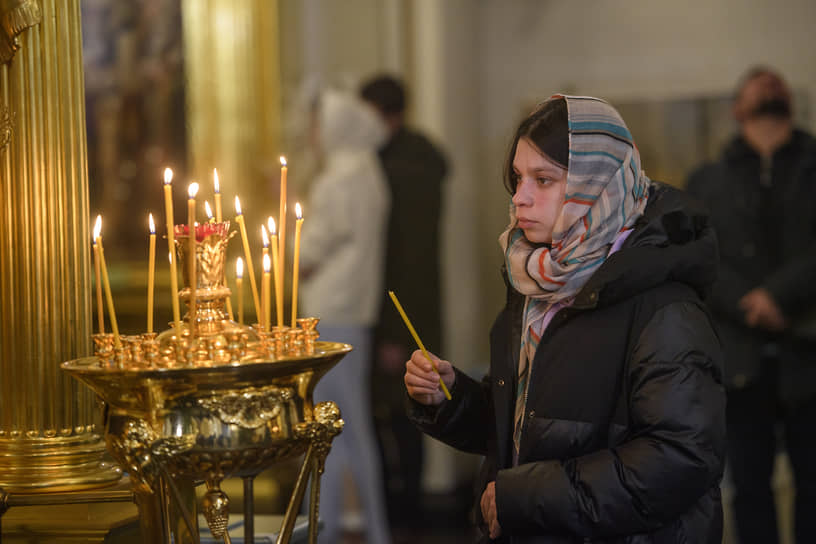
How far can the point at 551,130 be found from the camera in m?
1.84

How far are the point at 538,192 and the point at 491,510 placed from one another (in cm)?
55

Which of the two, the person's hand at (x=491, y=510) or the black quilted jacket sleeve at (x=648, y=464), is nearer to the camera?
the black quilted jacket sleeve at (x=648, y=464)

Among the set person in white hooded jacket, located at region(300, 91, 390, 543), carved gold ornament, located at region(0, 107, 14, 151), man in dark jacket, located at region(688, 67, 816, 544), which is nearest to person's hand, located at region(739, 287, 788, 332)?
man in dark jacket, located at region(688, 67, 816, 544)

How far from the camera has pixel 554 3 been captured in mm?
6137

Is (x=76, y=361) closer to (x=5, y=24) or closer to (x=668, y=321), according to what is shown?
(x=5, y=24)

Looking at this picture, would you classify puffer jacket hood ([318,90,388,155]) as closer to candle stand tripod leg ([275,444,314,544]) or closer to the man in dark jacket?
the man in dark jacket

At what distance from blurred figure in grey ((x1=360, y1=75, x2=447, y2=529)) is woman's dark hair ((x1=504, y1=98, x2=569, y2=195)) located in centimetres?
283

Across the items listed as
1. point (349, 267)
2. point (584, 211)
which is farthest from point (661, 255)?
point (349, 267)

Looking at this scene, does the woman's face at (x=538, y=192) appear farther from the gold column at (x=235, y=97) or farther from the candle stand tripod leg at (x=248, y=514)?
the gold column at (x=235, y=97)

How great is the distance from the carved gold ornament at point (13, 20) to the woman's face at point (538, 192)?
91cm

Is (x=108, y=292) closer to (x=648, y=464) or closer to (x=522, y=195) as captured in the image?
(x=522, y=195)

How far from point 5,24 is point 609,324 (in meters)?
1.18

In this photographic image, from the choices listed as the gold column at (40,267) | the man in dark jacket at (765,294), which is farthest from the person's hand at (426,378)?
the man in dark jacket at (765,294)

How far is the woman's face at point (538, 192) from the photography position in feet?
6.06
